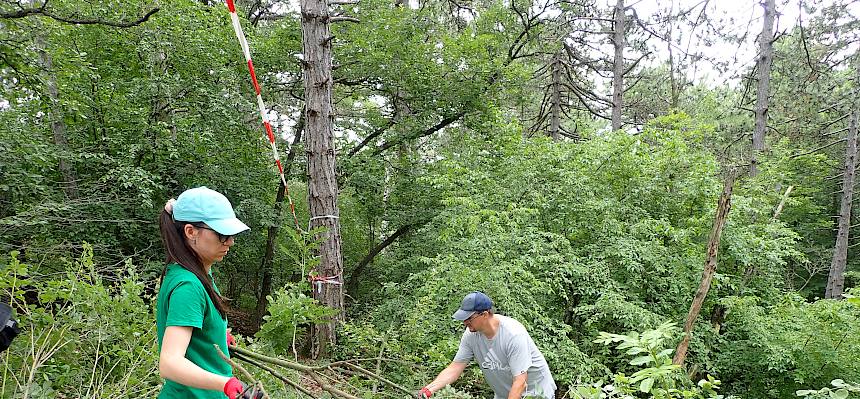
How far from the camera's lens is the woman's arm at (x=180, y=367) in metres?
1.50

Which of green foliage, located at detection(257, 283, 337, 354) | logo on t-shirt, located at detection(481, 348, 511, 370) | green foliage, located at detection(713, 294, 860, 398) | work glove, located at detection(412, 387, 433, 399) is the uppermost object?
green foliage, located at detection(257, 283, 337, 354)

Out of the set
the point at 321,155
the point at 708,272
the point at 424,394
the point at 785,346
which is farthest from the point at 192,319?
the point at 785,346

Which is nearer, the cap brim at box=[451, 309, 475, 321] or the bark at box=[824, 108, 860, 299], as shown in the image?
the cap brim at box=[451, 309, 475, 321]

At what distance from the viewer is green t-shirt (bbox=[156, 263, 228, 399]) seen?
1.62 meters

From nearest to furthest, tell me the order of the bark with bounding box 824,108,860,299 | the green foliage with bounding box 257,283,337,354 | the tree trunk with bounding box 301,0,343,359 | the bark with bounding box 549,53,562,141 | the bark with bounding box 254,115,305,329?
1. the green foliage with bounding box 257,283,337,354
2. the tree trunk with bounding box 301,0,343,359
3. the bark with bounding box 254,115,305,329
4. the bark with bounding box 549,53,562,141
5. the bark with bounding box 824,108,860,299

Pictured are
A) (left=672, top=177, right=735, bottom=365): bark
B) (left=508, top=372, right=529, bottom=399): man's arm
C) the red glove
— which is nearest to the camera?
the red glove

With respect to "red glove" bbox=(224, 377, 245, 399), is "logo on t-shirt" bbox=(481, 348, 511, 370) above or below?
below

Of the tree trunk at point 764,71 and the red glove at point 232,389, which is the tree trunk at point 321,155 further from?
the tree trunk at point 764,71

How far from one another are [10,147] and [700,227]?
28.2 feet

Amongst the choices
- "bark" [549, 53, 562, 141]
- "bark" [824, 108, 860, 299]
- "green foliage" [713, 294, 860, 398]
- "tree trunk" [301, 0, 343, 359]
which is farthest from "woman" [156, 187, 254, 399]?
"bark" [824, 108, 860, 299]

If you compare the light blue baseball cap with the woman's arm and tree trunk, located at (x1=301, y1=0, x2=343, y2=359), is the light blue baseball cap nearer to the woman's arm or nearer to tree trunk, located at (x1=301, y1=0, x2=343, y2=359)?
the woman's arm

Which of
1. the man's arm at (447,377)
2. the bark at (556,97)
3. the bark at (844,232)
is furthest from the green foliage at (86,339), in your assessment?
the bark at (844,232)

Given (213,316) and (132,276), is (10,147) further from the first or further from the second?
(213,316)

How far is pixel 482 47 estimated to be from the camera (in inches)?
355
